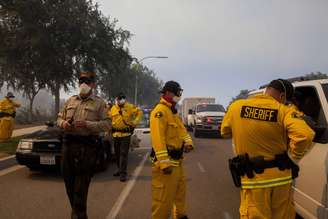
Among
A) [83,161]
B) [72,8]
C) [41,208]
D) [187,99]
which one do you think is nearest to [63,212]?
[41,208]

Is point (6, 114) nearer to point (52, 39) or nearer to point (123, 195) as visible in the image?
point (123, 195)

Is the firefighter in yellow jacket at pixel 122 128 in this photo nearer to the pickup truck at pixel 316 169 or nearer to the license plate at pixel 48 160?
the license plate at pixel 48 160

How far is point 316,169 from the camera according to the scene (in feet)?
14.2

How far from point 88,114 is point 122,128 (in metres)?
3.98

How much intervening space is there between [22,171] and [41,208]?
3.79 m

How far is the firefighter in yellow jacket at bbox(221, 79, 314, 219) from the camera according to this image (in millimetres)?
3453

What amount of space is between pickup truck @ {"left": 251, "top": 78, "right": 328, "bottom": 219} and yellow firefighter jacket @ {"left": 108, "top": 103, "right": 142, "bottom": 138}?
477 cm

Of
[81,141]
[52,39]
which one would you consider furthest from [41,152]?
[52,39]

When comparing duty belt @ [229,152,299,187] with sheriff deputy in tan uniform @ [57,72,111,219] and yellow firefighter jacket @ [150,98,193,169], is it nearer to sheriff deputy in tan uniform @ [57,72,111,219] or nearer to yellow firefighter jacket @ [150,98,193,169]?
yellow firefighter jacket @ [150,98,193,169]

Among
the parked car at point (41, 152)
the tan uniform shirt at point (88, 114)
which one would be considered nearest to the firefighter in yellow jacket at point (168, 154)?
the tan uniform shirt at point (88, 114)

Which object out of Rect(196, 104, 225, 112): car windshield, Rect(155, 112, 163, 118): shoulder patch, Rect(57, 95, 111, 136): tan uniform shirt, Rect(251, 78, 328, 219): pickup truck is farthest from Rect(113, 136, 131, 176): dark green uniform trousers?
Rect(196, 104, 225, 112): car windshield

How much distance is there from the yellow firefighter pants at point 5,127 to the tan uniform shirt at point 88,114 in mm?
9508

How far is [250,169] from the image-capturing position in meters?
3.55

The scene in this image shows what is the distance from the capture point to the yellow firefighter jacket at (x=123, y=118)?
920cm
